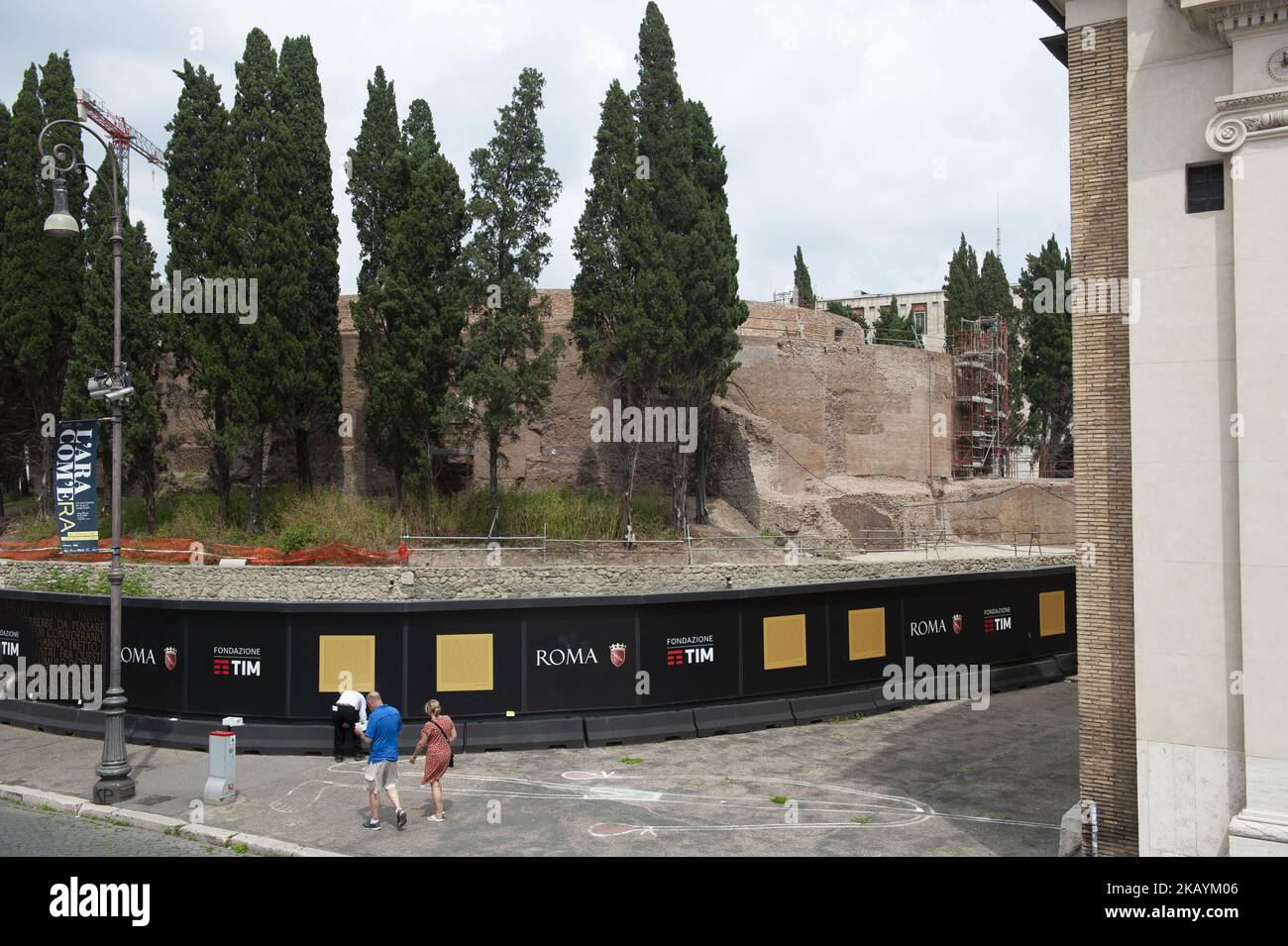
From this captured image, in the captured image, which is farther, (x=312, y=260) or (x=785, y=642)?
(x=312, y=260)

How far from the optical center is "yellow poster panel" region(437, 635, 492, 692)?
60.3 ft

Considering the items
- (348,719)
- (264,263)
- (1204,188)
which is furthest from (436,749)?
(264,263)

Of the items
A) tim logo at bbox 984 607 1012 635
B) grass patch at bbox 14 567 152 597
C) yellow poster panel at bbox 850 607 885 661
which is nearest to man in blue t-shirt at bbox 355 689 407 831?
yellow poster panel at bbox 850 607 885 661

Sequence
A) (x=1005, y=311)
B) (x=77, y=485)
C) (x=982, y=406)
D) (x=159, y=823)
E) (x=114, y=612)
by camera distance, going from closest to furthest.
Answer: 1. (x=159, y=823)
2. (x=114, y=612)
3. (x=77, y=485)
4. (x=982, y=406)
5. (x=1005, y=311)

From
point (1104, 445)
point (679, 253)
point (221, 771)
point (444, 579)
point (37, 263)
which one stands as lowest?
point (221, 771)

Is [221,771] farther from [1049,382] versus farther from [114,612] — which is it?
[1049,382]

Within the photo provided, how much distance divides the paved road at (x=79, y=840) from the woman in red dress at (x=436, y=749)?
2.69 m

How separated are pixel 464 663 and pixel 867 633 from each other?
9451mm

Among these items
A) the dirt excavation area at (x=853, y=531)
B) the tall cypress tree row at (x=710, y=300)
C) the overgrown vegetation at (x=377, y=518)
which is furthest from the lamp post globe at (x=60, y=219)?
the tall cypress tree row at (x=710, y=300)

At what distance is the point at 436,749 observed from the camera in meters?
13.5

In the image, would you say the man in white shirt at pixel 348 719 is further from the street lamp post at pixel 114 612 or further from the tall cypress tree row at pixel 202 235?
the tall cypress tree row at pixel 202 235

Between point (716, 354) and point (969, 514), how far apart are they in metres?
14.6
